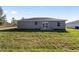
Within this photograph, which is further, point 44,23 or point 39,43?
point 44,23

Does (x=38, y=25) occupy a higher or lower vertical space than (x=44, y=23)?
lower

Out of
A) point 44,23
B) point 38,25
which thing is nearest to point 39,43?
point 44,23

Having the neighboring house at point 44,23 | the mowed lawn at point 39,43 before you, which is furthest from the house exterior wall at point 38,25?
the mowed lawn at point 39,43

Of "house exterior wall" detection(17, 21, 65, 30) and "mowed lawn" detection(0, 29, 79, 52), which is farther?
"house exterior wall" detection(17, 21, 65, 30)

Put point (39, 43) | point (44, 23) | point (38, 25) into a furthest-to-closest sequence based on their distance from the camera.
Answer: point (38, 25) < point (44, 23) < point (39, 43)

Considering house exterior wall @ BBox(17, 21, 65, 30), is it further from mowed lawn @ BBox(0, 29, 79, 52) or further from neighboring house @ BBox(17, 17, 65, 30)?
mowed lawn @ BBox(0, 29, 79, 52)

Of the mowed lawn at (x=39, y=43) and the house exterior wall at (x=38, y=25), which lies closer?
the mowed lawn at (x=39, y=43)

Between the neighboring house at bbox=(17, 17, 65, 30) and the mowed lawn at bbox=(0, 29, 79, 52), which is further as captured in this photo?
the neighboring house at bbox=(17, 17, 65, 30)

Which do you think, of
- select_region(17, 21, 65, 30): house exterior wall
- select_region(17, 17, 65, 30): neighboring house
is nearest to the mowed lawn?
select_region(17, 17, 65, 30): neighboring house

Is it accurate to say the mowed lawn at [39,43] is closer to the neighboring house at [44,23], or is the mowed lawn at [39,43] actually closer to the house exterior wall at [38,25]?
Answer: the neighboring house at [44,23]

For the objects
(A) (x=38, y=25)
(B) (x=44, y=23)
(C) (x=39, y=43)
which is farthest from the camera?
(A) (x=38, y=25)

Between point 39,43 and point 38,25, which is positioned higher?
point 39,43

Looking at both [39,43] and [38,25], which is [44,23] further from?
[39,43]
